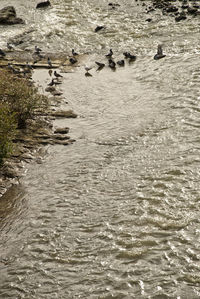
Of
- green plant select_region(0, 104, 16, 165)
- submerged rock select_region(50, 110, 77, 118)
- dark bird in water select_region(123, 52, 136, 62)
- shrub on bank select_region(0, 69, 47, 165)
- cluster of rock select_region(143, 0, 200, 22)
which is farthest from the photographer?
cluster of rock select_region(143, 0, 200, 22)

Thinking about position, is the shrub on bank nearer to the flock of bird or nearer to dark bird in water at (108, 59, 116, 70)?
the flock of bird

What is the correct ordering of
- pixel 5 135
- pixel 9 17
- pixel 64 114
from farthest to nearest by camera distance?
pixel 9 17
pixel 64 114
pixel 5 135

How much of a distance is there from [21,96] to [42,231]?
275 inches

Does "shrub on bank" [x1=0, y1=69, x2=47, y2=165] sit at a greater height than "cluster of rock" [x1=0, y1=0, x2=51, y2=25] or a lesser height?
lesser

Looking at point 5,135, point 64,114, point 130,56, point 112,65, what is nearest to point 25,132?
point 64,114

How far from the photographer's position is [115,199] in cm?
1055

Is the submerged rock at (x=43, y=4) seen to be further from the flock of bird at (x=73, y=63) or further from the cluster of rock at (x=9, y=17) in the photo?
the flock of bird at (x=73, y=63)

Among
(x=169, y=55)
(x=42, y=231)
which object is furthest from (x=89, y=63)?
(x=42, y=231)

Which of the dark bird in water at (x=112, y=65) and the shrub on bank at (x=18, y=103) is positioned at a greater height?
the dark bird in water at (x=112, y=65)

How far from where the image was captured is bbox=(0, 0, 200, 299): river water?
8.14 meters

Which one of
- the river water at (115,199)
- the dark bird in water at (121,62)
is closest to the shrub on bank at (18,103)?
the river water at (115,199)

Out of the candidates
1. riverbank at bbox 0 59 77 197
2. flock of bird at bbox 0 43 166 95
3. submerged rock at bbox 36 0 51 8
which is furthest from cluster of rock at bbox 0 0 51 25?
riverbank at bbox 0 59 77 197

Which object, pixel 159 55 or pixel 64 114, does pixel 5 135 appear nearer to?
pixel 64 114

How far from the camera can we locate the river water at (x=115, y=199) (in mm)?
8141
